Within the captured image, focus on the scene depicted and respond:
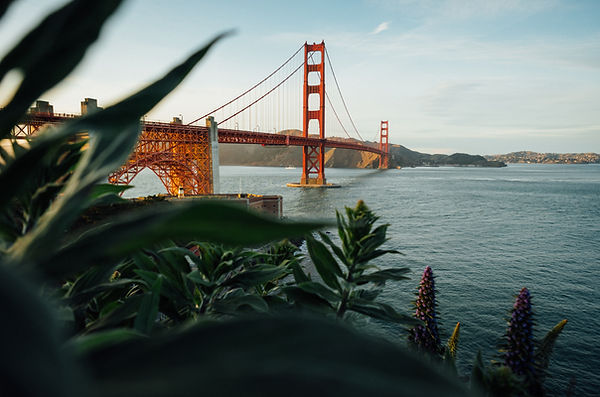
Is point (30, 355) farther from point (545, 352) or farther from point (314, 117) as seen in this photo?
point (314, 117)

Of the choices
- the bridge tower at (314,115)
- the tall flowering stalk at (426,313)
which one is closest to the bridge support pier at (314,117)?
the bridge tower at (314,115)

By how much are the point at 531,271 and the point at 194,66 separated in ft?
75.5

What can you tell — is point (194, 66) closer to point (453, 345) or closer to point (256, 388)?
point (256, 388)

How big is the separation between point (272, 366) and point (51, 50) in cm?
50

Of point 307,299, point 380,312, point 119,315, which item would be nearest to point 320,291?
point 307,299

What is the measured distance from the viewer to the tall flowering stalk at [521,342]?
1146 millimetres

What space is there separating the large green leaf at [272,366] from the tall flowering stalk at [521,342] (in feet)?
3.53

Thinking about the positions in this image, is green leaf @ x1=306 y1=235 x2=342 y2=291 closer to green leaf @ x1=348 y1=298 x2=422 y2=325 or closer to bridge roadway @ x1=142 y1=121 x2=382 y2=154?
Answer: green leaf @ x1=348 y1=298 x2=422 y2=325

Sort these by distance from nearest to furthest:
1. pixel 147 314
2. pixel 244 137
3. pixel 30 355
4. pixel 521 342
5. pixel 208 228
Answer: pixel 30 355
pixel 208 228
pixel 147 314
pixel 521 342
pixel 244 137

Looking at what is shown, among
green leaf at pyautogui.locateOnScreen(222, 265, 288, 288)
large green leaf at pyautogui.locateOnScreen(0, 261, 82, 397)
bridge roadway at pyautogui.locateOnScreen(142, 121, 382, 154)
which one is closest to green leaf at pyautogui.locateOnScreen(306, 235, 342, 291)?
green leaf at pyautogui.locateOnScreen(222, 265, 288, 288)

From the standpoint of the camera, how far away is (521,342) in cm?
124

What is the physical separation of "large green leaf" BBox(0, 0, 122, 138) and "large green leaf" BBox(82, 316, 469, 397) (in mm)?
381

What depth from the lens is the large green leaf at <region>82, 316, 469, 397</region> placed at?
9.3 inches

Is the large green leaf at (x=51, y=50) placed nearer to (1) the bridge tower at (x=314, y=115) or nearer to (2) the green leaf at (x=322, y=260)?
(2) the green leaf at (x=322, y=260)
